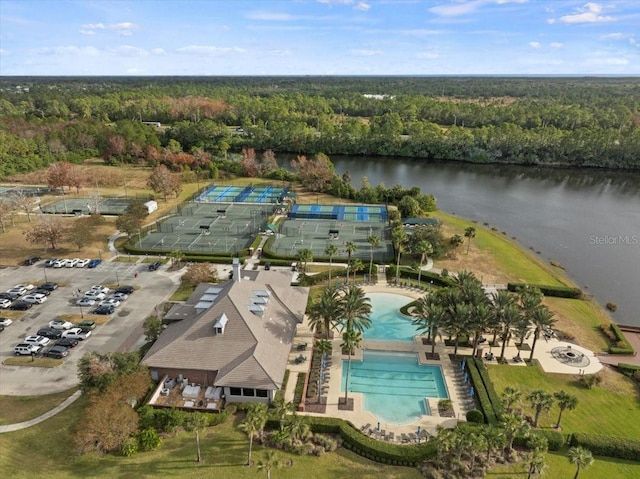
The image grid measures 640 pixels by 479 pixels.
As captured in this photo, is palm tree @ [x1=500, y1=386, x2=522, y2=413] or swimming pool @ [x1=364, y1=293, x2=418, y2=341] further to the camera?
swimming pool @ [x1=364, y1=293, x2=418, y2=341]

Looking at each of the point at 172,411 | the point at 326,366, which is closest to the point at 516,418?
the point at 326,366

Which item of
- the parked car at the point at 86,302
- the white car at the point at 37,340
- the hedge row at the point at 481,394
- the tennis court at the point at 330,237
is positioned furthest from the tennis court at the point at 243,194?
the hedge row at the point at 481,394

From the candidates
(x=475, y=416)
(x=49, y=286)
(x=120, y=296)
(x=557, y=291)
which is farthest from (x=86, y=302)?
(x=557, y=291)

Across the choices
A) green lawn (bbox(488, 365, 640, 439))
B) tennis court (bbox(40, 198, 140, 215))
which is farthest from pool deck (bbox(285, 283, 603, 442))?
tennis court (bbox(40, 198, 140, 215))

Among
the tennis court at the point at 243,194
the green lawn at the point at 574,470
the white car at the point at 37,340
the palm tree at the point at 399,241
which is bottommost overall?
the tennis court at the point at 243,194

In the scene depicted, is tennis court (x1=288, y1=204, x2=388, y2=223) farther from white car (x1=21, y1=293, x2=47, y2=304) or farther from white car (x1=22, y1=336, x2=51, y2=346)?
white car (x1=22, y1=336, x2=51, y2=346)

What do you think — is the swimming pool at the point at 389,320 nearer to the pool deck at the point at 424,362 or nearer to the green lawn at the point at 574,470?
the pool deck at the point at 424,362

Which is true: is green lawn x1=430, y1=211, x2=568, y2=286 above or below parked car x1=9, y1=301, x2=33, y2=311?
below
